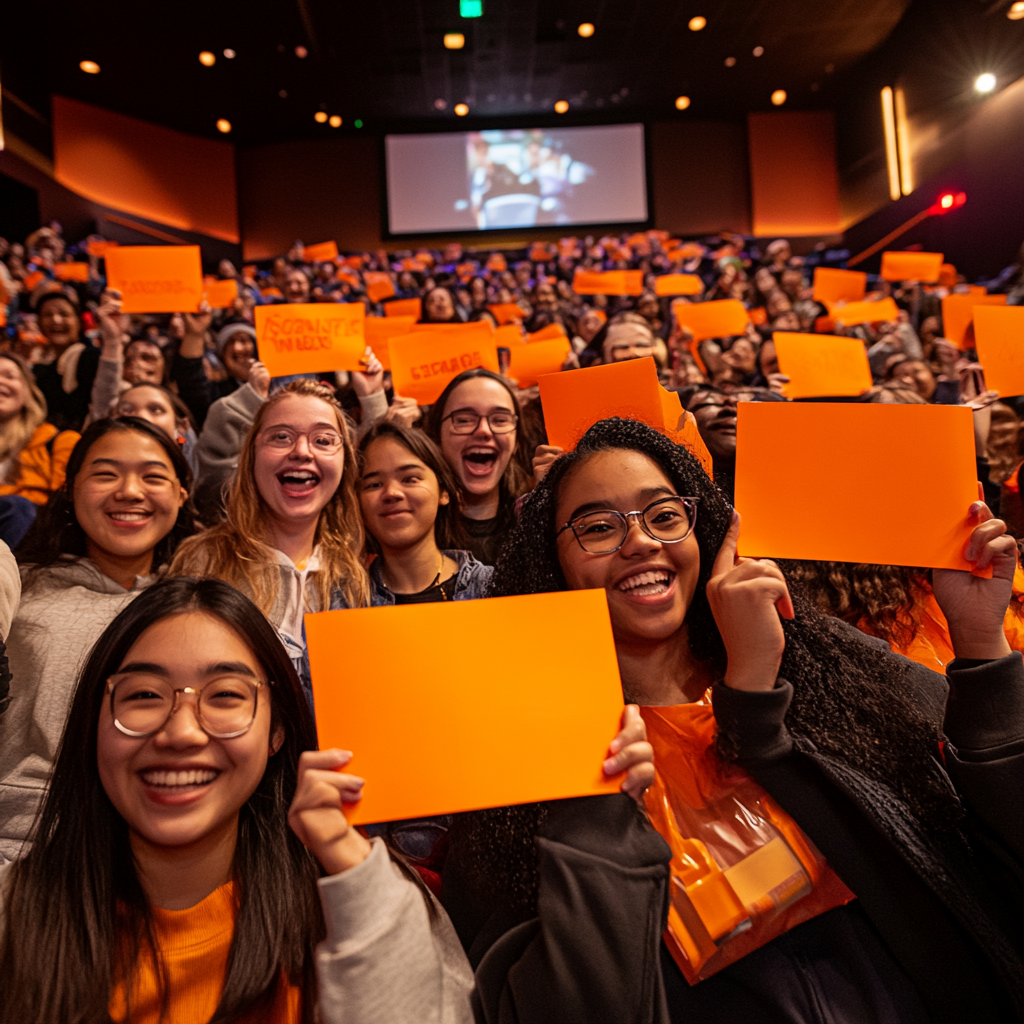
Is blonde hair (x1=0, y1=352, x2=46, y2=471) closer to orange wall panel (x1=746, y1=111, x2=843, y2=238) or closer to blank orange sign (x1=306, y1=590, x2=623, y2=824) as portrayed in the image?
blank orange sign (x1=306, y1=590, x2=623, y2=824)

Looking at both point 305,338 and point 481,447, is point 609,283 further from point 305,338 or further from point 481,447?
point 481,447

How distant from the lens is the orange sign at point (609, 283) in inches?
245

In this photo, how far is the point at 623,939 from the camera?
3.50 ft

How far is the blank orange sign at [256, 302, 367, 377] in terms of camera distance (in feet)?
10.6

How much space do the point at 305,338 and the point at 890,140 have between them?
42.8 ft

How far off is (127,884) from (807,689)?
1.21 meters

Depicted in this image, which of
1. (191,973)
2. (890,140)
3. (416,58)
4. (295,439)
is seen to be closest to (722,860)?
(191,973)

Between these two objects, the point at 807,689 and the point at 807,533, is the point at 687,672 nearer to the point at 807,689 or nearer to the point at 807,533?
the point at 807,689

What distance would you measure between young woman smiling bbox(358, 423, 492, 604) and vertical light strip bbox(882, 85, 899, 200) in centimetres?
1343

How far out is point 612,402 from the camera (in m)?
2.07

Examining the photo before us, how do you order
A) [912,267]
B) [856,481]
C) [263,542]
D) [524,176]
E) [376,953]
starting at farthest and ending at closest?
[524,176] < [912,267] < [263,542] < [856,481] < [376,953]

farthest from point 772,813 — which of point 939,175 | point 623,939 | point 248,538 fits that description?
point 939,175

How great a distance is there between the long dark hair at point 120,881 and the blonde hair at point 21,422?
2247 millimetres

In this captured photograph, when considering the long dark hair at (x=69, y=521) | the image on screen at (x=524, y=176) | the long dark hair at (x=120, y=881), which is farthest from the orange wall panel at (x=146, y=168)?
the long dark hair at (x=120, y=881)
